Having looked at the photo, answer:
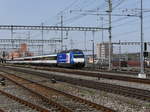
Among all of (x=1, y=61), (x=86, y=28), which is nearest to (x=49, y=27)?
(x=86, y=28)

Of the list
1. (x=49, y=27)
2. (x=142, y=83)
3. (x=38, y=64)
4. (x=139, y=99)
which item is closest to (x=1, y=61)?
(x=38, y=64)

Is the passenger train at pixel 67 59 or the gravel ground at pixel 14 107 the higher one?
the passenger train at pixel 67 59

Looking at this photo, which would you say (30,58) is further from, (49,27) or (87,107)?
(87,107)

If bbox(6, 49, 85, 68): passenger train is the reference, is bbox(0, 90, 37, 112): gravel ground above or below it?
below

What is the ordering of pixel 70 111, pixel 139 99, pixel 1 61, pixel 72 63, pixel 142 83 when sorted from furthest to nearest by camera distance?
pixel 1 61
pixel 72 63
pixel 142 83
pixel 139 99
pixel 70 111

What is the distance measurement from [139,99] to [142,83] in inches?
362

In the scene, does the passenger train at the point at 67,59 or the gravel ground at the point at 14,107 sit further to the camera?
the passenger train at the point at 67,59

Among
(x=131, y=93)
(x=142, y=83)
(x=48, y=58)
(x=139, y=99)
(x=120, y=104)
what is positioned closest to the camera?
(x=120, y=104)

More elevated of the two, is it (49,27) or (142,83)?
(49,27)

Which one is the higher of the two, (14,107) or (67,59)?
(67,59)

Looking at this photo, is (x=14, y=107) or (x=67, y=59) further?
(x=67, y=59)

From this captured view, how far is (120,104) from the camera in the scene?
13.9 metres

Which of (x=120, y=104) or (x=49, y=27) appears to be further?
(x=49, y=27)

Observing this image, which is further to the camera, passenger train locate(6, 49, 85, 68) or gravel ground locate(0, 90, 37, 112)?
passenger train locate(6, 49, 85, 68)
